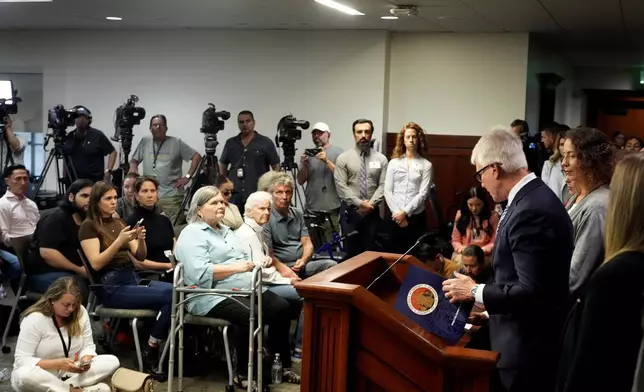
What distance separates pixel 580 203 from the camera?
2.77m

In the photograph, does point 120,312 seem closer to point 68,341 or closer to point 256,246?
point 68,341

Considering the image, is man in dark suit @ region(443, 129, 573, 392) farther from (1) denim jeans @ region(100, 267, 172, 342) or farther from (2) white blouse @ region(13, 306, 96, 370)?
(1) denim jeans @ region(100, 267, 172, 342)

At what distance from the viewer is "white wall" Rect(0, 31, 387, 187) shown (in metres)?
8.55

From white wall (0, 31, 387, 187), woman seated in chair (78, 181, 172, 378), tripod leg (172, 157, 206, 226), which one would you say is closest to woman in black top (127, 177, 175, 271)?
woman seated in chair (78, 181, 172, 378)

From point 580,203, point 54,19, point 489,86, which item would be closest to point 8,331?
point 580,203

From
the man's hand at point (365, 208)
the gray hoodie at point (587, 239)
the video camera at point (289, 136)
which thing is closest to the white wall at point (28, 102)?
the video camera at point (289, 136)

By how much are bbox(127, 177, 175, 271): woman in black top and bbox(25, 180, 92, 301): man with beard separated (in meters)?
0.40

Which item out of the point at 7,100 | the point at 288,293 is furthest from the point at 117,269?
the point at 7,100

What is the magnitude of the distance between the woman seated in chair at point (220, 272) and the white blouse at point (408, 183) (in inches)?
92.0

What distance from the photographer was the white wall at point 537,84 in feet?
28.4

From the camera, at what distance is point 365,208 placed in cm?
686

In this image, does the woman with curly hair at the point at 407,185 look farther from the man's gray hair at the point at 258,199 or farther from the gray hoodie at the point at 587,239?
the gray hoodie at the point at 587,239

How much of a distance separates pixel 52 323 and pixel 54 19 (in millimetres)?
5495

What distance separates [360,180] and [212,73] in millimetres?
2876
